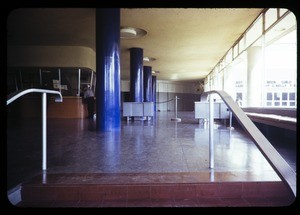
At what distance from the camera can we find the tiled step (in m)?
2.07

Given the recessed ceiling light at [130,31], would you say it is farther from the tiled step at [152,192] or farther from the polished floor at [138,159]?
the tiled step at [152,192]

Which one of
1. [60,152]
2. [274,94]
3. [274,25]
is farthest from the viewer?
[274,94]

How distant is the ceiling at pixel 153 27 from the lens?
22.8 feet

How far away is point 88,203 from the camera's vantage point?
205cm

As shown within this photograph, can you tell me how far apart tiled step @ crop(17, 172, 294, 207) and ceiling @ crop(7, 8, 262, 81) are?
18.8 ft

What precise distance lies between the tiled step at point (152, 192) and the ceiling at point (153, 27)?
18.8 ft

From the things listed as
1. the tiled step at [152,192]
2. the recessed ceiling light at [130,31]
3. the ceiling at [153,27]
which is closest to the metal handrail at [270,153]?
the tiled step at [152,192]

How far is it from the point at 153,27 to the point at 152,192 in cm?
721

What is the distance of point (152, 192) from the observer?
2.13 m

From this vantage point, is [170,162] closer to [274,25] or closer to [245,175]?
[245,175]

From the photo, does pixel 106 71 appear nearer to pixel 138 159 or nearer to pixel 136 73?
pixel 138 159

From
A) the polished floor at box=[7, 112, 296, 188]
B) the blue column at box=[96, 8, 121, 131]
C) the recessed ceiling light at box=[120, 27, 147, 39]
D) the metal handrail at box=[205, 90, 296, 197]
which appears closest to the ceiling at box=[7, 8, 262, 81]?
the recessed ceiling light at box=[120, 27, 147, 39]
